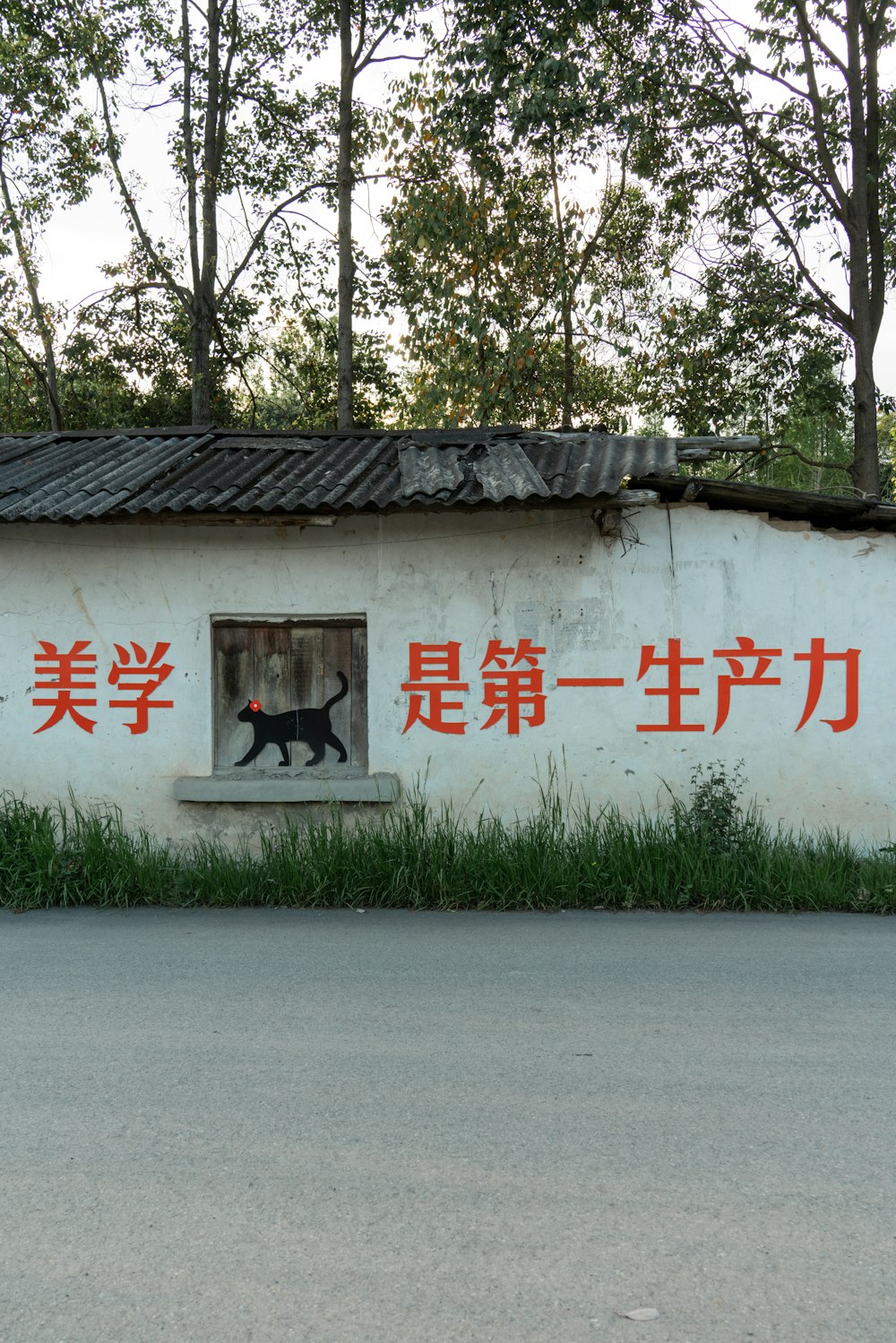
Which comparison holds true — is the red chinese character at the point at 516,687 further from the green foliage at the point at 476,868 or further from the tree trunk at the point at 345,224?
the tree trunk at the point at 345,224

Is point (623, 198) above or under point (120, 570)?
above

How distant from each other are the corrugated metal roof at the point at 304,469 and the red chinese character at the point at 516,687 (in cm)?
120

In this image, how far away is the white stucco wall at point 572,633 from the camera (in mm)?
7656

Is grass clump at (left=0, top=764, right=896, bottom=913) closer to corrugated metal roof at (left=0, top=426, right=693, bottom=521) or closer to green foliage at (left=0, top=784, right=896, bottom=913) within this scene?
green foliage at (left=0, top=784, right=896, bottom=913)

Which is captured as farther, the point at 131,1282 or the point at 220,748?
the point at 220,748

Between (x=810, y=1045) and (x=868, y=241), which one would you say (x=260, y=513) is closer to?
(x=810, y=1045)

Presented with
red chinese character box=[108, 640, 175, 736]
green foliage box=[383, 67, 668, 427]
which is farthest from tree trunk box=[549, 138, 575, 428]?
red chinese character box=[108, 640, 175, 736]

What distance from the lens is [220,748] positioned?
7.93 m

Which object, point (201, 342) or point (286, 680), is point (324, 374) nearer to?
point (201, 342)

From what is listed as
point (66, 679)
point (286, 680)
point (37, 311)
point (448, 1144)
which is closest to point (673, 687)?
point (286, 680)

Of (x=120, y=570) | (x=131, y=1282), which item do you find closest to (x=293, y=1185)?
(x=131, y=1282)

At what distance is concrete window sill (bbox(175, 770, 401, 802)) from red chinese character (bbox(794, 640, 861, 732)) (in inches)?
122

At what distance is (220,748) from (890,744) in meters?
4.99

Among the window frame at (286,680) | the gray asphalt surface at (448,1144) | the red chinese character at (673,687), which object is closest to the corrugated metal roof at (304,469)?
the window frame at (286,680)
